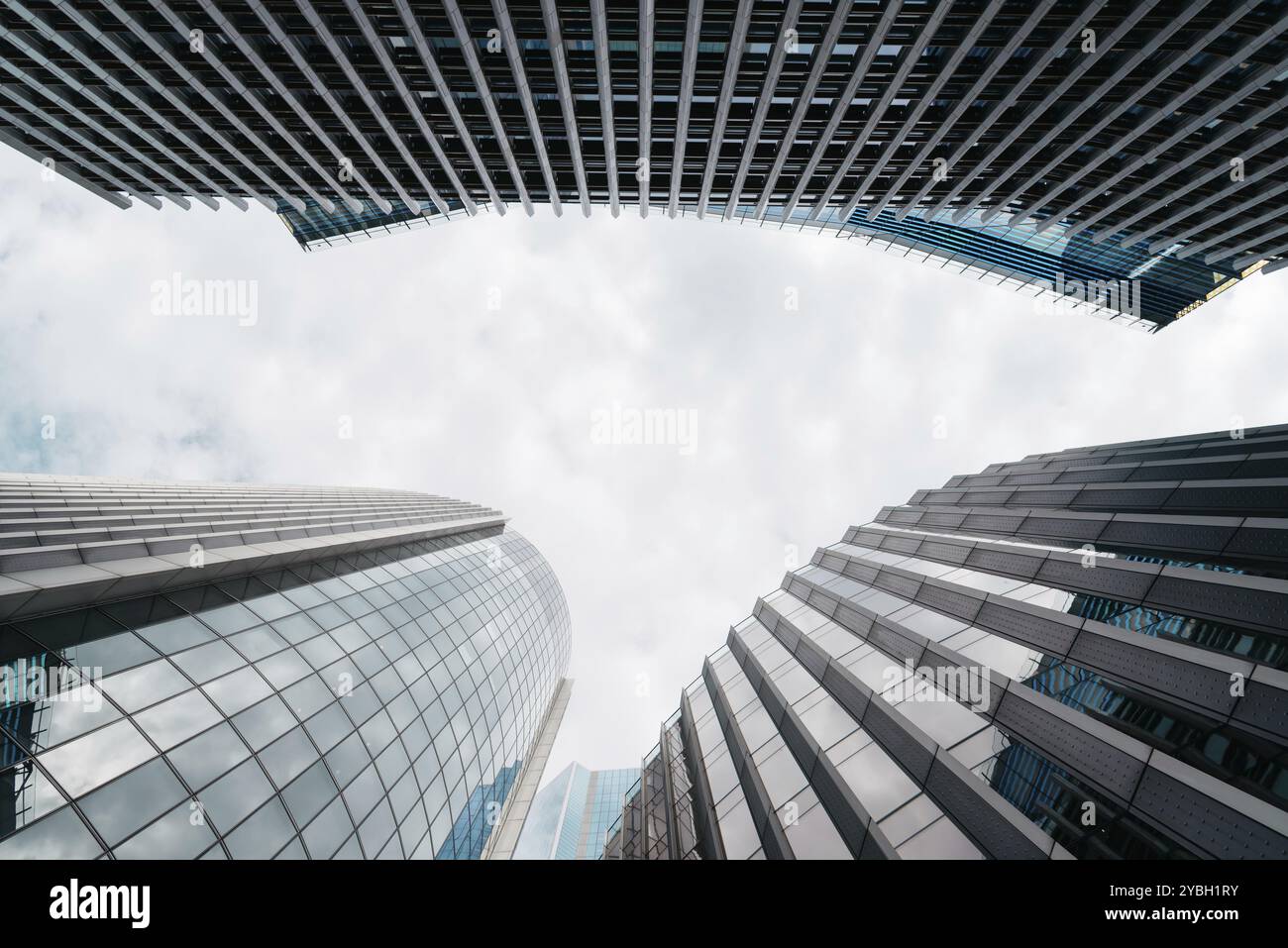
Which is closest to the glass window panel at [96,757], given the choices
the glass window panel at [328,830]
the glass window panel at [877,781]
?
the glass window panel at [328,830]

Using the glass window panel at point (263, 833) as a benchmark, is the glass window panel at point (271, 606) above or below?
above

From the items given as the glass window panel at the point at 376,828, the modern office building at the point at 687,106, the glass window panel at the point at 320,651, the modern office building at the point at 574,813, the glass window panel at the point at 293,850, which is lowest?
the modern office building at the point at 574,813

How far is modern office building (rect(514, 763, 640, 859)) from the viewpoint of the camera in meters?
49.3

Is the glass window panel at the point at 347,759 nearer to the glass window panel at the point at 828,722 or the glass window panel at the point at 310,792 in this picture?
the glass window panel at the point at 310,792

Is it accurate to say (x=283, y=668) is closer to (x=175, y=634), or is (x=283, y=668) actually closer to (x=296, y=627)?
(x=296, y=627)

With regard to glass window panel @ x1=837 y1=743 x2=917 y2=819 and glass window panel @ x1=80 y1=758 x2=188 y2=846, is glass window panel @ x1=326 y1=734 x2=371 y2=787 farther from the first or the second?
glass window panel @ x1=837 y1=743 x2=917 y2=819

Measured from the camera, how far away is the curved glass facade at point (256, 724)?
10.1 meters

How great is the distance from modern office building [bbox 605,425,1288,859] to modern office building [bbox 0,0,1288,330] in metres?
17.4

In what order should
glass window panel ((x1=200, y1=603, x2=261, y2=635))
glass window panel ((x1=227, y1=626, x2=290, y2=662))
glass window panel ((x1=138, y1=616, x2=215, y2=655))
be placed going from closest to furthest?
glass window panel ((x1=138, y1=616, x2=215, y2=655))
glass window panel ((x1=200, y1=603, x2=261, y2=635))
glass window panel ((x1=227, y1=626, x2=290, y2=662))

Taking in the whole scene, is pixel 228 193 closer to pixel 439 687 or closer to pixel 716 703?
pixel 439 687

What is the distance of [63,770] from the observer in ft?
32.3

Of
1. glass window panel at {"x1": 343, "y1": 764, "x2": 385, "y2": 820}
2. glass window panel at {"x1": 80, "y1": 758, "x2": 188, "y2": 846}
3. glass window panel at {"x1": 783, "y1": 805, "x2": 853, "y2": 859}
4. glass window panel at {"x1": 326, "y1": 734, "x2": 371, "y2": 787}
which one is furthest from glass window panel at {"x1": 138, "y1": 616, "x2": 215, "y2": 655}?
glass window panel at {"x1": 783, "y1": 805, "x2": 853, "y2": 859}

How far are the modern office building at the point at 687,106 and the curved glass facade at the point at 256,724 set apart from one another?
77.2 ft

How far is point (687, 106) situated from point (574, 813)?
98394mm
